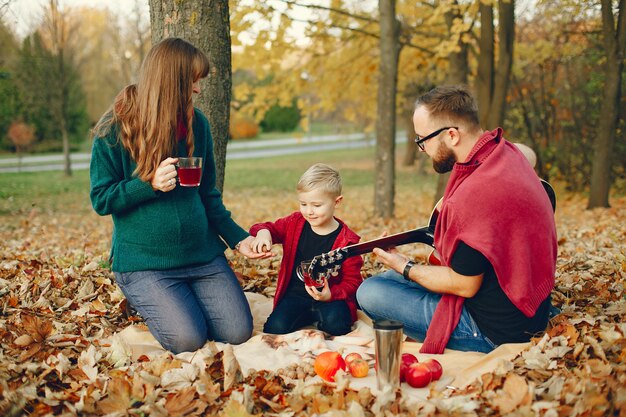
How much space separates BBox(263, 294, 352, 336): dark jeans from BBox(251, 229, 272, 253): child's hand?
0.42m

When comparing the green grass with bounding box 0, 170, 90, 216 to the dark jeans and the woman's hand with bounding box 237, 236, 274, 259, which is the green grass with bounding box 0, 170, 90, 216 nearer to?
the woman's hand with bounding box 237, 236, 274, 259

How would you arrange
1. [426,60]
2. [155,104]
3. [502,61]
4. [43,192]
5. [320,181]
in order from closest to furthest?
1. [155,104]
2. [320,181]
3. [502,61]
4. [426,60]
5. [43,192]

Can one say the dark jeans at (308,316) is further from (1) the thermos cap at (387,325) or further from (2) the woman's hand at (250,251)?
(1) the thermos cap at (387,325)

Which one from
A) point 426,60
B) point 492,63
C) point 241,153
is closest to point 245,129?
point 241,153

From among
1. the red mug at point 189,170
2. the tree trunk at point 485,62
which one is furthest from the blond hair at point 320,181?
the tree trunk at point 485,62

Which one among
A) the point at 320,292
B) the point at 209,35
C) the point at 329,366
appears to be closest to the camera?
the point at 329,366

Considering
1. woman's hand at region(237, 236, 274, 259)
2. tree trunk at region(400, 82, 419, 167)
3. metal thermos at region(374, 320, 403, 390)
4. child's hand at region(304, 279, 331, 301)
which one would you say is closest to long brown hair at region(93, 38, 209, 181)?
woman's hand at region(237, 236, 274, 259)

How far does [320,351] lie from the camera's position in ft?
→ 12.1

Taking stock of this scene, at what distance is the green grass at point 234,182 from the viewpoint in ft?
48.9

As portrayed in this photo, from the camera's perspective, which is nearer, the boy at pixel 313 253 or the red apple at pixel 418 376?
the red apple at pixel 418 376

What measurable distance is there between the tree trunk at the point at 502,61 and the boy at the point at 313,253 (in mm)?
8042

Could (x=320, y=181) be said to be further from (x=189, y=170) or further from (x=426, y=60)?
(x=426, y=60)

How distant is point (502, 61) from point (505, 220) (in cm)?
891

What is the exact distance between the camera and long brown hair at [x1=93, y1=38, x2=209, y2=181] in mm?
3670
